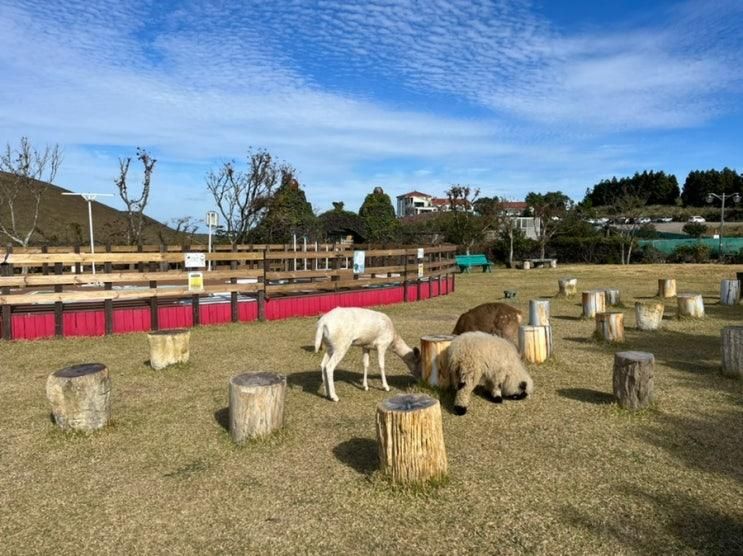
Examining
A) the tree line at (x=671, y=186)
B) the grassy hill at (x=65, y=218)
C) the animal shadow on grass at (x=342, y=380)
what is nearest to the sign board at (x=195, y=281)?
the animal shadow on grass at (x=342, y=380)

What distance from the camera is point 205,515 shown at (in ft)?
12.8

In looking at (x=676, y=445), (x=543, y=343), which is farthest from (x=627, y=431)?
(x=543, y=343)

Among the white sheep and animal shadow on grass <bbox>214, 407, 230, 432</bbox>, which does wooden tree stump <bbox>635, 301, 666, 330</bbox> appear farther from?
animal shadow on grass <bbox>214, 407, 230, 432</bbox>

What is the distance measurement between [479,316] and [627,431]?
10.9 feet

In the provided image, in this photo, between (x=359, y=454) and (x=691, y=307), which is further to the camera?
(x=691, y=307)

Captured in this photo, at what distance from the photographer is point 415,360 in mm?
7008

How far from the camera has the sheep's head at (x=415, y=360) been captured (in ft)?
22.9

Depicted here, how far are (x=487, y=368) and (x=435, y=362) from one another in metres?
0.78

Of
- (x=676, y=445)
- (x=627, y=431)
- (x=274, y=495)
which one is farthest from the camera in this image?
(x=627, y=431)

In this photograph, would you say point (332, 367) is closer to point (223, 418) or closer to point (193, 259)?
point (223, 418)

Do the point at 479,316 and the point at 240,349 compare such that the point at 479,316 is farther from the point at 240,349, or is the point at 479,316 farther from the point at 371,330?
the point at 240,349

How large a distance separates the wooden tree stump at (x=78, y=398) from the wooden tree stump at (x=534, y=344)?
19.0 feet

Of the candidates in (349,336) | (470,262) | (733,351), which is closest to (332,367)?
(349,336)

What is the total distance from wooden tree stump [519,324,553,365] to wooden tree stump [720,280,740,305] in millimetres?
9700
